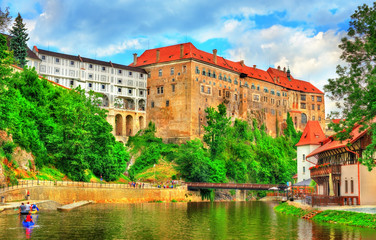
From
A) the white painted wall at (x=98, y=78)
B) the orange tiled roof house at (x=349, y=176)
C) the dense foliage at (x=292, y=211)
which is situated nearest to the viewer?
the orange tiled roof house at (x=349, y=176)

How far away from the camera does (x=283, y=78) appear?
138 meters

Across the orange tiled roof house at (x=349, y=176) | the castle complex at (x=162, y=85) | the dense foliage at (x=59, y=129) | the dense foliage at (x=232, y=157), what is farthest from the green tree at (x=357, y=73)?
the castle complex at (x=162, y=85)

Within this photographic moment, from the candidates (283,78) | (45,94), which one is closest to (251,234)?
(45,94)

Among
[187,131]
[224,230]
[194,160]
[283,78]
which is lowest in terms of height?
[224,230]

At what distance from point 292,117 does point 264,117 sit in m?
14.2

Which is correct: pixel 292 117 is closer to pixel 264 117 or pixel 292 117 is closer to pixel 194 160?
pixel 264 117

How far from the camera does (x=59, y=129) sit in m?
59.5

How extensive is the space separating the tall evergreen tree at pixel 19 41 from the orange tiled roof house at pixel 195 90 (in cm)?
3138

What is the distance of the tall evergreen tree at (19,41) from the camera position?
249ft

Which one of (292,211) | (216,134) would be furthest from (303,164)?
(292,211)

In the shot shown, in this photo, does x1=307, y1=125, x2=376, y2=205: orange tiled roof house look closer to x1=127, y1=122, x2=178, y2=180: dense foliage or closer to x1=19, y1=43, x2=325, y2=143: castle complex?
x1=127, y1=122, x2=178, y2=180: dense foliage

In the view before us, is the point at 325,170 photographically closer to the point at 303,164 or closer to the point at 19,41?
the point at 303,164

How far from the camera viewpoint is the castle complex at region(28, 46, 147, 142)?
289 ft

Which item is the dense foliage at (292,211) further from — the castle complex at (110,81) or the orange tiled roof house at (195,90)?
the castle complex at (110,81)
